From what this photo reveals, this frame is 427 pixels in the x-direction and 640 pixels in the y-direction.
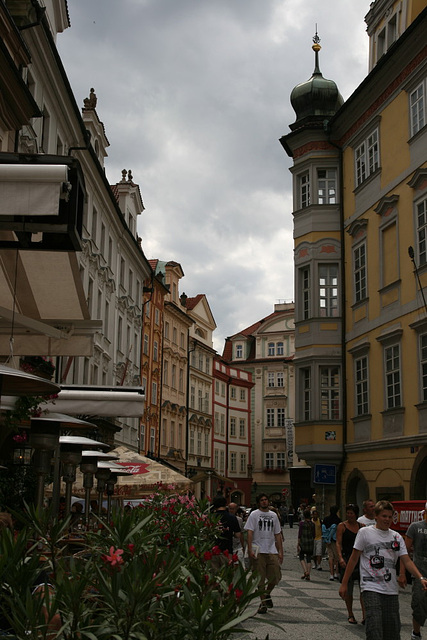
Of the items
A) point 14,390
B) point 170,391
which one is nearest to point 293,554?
point 14,390

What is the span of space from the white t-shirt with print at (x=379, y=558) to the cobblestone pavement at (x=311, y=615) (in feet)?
3.52

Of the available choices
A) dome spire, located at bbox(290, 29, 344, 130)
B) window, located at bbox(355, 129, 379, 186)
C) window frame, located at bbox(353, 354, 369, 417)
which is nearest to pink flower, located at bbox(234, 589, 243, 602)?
window frame, located at bbox(353, 354, 369, 417)

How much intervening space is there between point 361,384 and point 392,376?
2455 millimetres

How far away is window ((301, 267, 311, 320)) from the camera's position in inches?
1096

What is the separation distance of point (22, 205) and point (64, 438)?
24.8 ft

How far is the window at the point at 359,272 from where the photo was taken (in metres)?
25.8

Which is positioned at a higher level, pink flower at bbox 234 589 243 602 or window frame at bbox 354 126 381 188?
window frame at bbox 354 126 381 188

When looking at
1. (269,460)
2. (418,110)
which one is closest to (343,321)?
(418,110)

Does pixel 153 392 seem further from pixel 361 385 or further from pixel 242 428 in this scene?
pixel 242 428

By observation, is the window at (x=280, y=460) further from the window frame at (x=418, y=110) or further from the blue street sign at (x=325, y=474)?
the window frame at (x=418, y=110)

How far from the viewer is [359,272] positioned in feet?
86.0

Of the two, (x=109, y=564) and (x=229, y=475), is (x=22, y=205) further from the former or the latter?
(x=229, y=475)

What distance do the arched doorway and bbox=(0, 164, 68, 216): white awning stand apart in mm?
16917

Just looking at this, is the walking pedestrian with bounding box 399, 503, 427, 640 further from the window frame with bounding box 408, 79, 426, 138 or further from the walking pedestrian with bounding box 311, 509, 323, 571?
the window frame with bounding box 408, 79, 426, 138
